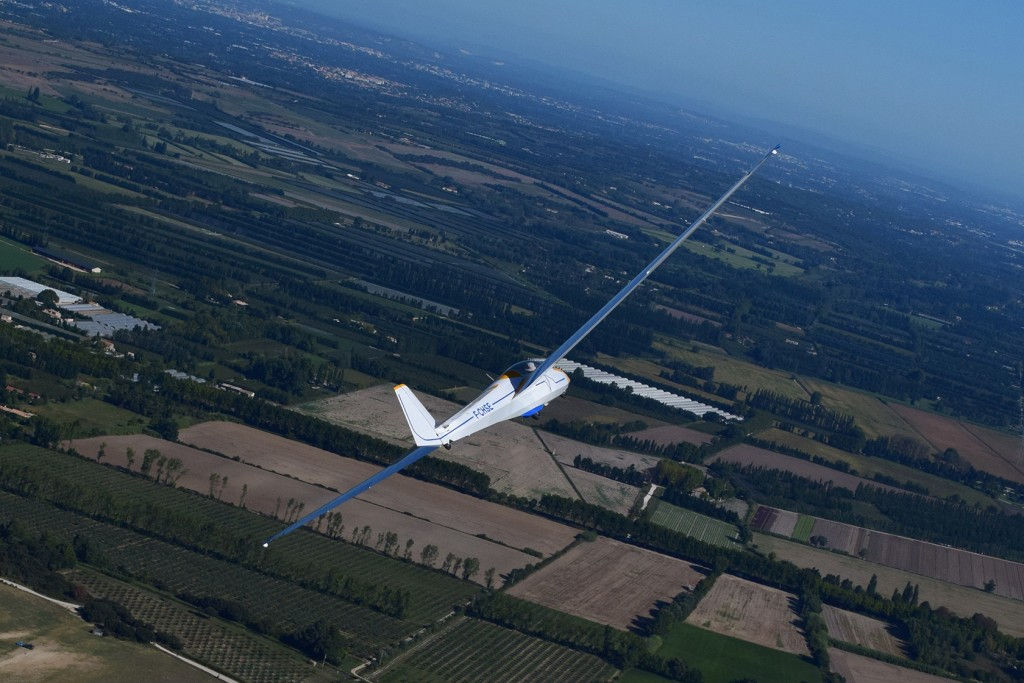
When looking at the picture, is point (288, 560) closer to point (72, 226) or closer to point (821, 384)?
point (72, 226)

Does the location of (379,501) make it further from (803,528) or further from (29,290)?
(29,290)

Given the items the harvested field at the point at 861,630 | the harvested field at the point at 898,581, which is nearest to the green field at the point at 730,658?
the harvested field at the point at 861,630

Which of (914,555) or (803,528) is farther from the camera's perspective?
(803,528)

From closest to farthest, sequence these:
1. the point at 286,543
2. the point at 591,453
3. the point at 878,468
Answer: the point at 286,543, the point at 591,453, the point at 878,468

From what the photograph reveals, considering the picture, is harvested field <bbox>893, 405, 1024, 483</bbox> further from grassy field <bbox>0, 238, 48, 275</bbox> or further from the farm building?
grassy field <bbox>0, 238, 48, 275</bbox>

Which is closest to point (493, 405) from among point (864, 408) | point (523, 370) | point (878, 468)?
point (523, 370)

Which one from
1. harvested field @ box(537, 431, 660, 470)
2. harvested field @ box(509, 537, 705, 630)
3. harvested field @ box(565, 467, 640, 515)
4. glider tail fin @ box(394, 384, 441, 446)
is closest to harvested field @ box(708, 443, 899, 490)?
harvested field @ box(537, 431, 660, 470)

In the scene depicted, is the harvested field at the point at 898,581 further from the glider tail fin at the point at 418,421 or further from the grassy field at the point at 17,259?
the grassy field at the point at 17,259
